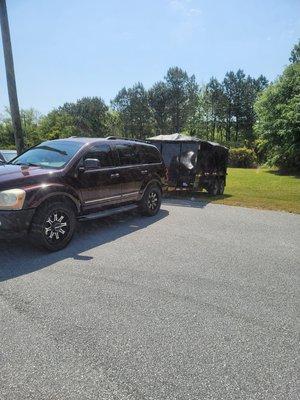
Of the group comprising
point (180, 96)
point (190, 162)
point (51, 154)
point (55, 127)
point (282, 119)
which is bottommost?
point (190, 162)

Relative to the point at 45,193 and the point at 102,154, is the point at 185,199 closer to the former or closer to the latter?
the point at 102,154

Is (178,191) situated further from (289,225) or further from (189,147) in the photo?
(289,225)

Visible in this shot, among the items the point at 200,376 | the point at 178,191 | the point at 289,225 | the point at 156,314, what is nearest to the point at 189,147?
the point at 178,191

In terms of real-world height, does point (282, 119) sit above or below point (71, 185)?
above

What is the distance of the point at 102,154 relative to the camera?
7.88 meters

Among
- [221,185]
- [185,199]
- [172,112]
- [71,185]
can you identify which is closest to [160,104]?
[172,112]

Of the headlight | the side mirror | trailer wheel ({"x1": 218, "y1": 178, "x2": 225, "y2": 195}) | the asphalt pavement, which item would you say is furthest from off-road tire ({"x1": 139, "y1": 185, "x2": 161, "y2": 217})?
trailer wheel ({"x1": 218, "y1": 178, "x2": 225, "y2": 195})

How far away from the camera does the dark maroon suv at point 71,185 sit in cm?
592

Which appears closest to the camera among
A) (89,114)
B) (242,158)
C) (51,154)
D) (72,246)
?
(72,246)

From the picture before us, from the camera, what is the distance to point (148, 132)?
71.8 meters

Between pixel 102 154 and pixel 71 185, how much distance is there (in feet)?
4.27

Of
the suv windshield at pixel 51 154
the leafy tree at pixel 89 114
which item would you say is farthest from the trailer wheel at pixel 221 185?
the leafy tree at pixel 89 114

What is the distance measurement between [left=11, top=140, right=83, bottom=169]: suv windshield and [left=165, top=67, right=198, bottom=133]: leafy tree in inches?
2509

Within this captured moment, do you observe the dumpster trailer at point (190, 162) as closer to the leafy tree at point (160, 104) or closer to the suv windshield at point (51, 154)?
the suv windshield at point (51, 154)
